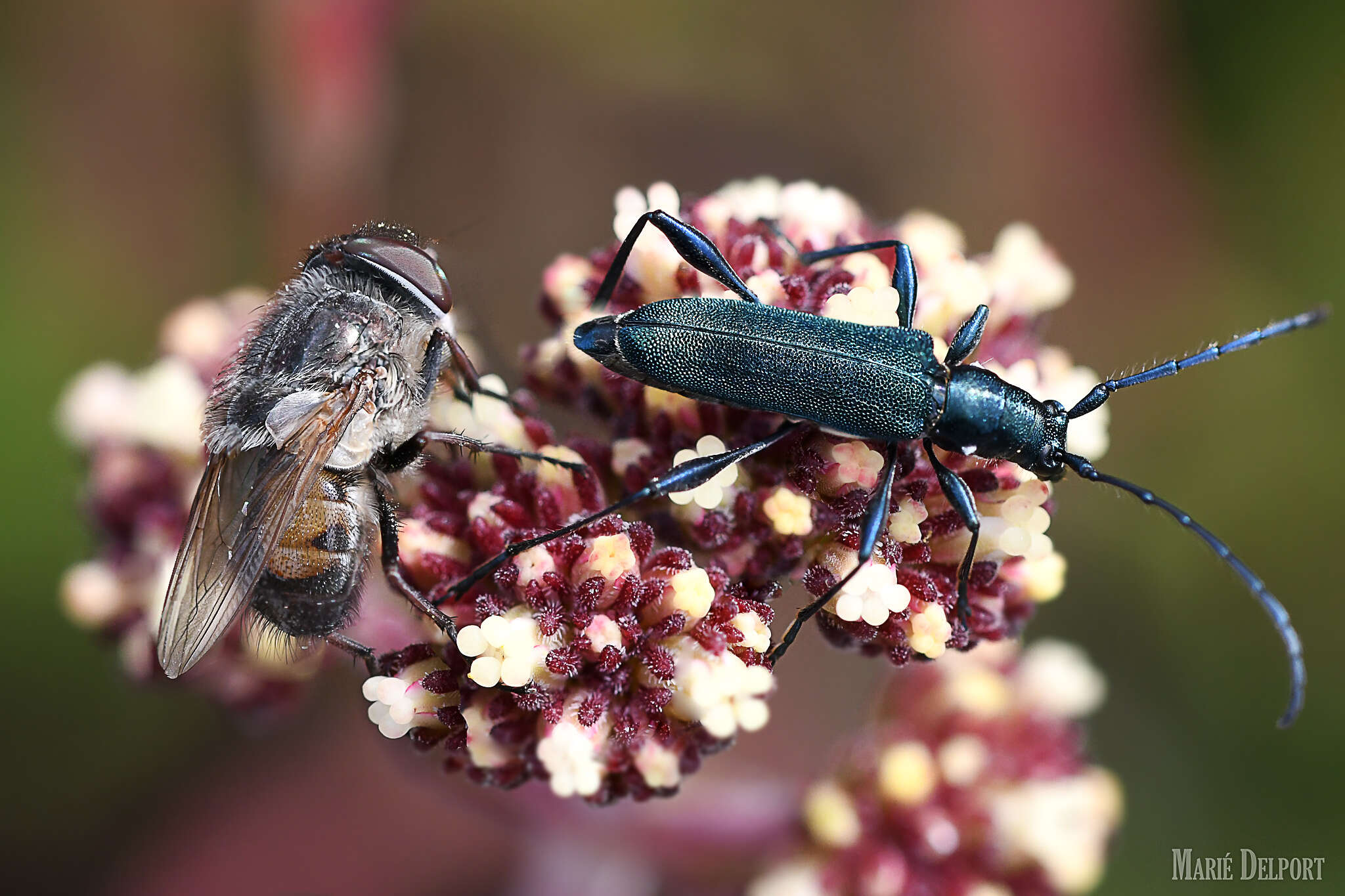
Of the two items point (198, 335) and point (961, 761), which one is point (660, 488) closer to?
point (961, 761)

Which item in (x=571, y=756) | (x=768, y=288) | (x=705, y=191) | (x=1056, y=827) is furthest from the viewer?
(x=705, y=191)

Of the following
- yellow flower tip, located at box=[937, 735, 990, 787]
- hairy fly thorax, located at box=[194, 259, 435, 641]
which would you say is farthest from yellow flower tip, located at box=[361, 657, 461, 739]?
yellow flower tip, located at box=[937, 735, 990, 787]

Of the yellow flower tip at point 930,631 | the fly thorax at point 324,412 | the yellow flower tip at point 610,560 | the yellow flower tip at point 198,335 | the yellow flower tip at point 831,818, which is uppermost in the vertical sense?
the yellow flower tip at point 198,335

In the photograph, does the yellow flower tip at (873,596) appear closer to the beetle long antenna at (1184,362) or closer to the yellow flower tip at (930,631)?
the yellow flower tip at (930,631)

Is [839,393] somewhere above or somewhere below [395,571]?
above

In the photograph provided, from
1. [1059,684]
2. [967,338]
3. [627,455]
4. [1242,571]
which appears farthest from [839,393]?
[1059,684]

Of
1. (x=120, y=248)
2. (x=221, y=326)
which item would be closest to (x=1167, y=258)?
(x=221, y=326)

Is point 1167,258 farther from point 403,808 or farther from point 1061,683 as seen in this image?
point 403,808

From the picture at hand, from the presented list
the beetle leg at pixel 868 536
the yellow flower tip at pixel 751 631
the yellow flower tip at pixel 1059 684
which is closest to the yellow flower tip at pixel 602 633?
the yellow flower tip at pixel 751 631
